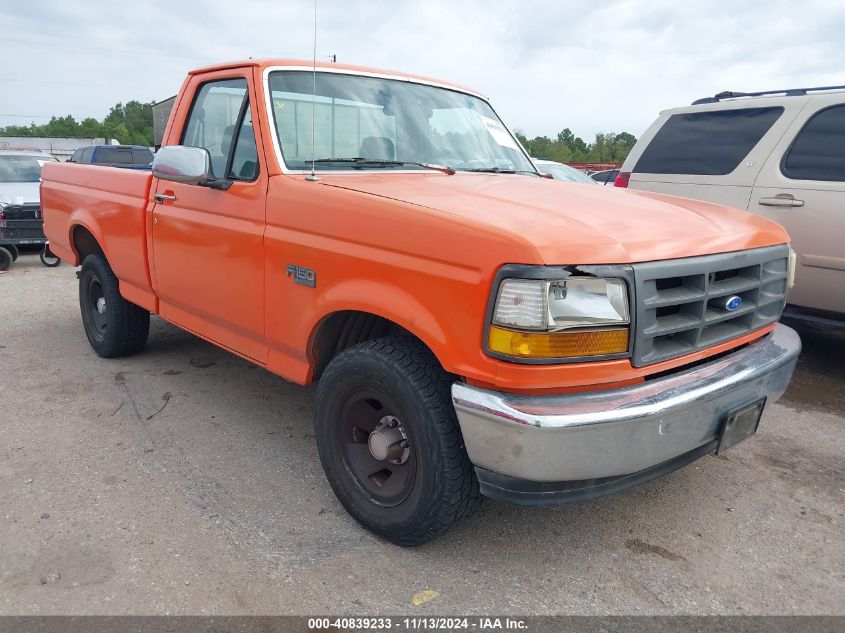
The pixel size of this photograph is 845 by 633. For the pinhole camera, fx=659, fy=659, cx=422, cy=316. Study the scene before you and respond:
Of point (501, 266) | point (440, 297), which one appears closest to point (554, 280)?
point (501, 266)

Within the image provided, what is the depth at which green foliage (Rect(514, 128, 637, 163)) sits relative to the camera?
151 ft

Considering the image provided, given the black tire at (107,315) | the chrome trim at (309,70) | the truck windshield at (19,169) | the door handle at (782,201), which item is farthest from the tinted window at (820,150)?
the truck windshield at (19,169)

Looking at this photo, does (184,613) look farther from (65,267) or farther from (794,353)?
(65,267)

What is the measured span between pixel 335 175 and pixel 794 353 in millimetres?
2185

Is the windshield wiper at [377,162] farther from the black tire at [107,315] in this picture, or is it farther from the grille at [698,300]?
the black tire at [107,315]

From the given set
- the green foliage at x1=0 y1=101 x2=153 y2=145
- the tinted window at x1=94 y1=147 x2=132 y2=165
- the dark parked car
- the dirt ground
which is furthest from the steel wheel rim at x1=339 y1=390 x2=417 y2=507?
the green foliage at x1=0 y1=101 x2=153 y2=145

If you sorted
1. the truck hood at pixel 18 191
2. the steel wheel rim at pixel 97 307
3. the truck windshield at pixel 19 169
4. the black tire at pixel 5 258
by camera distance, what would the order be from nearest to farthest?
the steel wheel rim at pixel 97 307 → the black tire at pixel 5 258 → the truck hood at pixel 18 191 → the truck windshield at pixel 19 169

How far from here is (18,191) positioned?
989 centimetres

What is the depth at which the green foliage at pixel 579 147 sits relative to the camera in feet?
151

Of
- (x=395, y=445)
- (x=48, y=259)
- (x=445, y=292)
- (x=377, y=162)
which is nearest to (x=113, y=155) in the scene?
(x=48, y=259)

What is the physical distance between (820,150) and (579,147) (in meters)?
60.3

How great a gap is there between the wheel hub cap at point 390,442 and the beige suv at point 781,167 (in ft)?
11.6

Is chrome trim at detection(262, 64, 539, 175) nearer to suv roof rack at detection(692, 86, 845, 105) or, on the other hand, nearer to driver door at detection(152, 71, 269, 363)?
driver door at detection(152, 71, 269, 363)

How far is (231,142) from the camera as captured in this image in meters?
3.42
